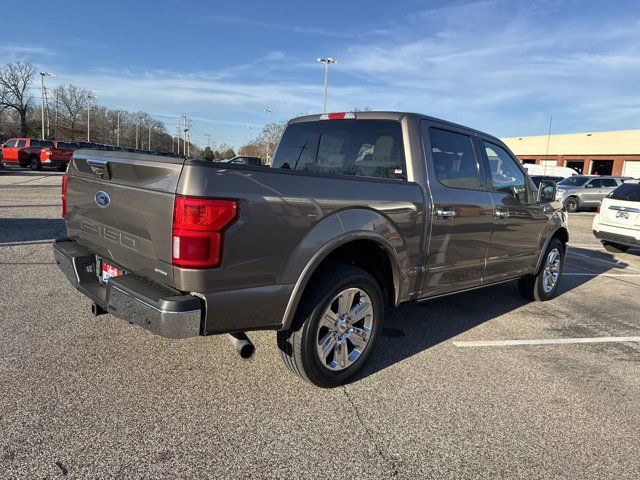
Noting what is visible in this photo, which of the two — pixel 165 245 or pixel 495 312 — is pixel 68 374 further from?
pixel 495 312

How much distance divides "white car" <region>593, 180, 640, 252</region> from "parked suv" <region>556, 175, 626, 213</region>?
11.8m

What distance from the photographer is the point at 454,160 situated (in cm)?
418

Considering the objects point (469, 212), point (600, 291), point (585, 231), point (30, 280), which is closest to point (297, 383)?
point (469, 212)

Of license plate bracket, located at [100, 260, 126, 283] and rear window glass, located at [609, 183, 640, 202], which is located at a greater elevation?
rear window glass, located at [609, 183, 640, 202]

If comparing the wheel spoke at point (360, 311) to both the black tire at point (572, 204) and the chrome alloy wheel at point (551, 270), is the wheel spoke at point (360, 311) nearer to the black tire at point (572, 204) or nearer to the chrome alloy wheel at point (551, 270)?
the chrome alloy wheel at point (551, 270)

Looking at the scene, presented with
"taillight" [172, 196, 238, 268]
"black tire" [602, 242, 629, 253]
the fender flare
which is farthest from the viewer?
"black tire" [602, 242, 629, 253]

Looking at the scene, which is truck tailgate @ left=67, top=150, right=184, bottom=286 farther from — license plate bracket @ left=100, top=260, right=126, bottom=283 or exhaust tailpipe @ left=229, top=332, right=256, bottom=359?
exhaust tailpipe @ left=229, top=332, right=256, bottom=359

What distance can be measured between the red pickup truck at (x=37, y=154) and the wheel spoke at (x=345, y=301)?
95.2 feet

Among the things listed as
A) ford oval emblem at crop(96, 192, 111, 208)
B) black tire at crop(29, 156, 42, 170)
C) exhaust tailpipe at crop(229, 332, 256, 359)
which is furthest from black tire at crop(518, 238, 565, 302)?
black tire at crop(29, 156, 42, 170)

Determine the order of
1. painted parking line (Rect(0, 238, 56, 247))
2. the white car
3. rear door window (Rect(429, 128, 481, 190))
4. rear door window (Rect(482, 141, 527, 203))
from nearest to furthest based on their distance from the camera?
Answer: rear door window (Rect(429, 128, 481, 190)) → rear door window (Rect(482, 141, 527, 203)) → painted parking line (Rect(0, 238, 56, 247)) → the white car

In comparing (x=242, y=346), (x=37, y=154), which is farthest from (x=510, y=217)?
(x=37, y=154)

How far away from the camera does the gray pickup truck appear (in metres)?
2.52

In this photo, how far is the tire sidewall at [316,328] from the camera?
304 centimetres

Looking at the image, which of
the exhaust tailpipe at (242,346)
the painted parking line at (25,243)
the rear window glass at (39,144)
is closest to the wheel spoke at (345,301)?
the exhaust tailpipe at (242,346)
